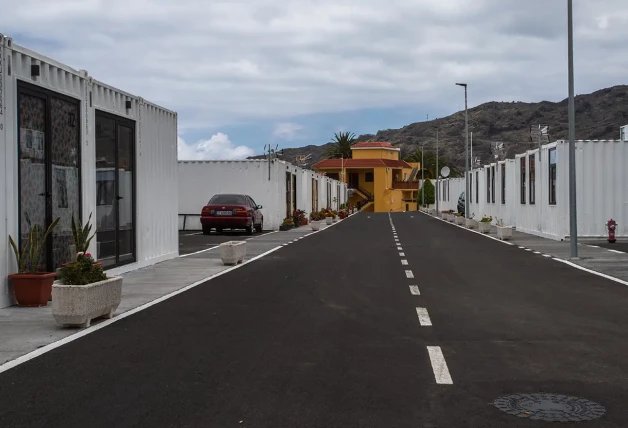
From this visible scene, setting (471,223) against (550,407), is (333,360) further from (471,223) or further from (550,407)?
(471,223)

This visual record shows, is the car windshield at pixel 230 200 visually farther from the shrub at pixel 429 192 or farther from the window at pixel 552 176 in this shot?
the shrub at pixel 429 192

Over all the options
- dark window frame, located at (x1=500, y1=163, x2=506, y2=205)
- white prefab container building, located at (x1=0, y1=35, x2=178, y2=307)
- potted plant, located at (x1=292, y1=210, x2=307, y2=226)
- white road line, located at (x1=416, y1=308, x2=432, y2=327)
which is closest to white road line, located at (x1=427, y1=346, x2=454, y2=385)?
white road line, located at (x1=416, y1=308, x2=432, y2=327)

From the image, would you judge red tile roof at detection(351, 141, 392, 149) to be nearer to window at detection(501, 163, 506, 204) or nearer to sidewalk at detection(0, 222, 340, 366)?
window at detection(501, 163, 506, 204)

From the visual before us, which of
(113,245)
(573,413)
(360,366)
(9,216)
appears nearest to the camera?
(573,413)

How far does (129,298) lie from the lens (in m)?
11.8

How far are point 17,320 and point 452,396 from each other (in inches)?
244

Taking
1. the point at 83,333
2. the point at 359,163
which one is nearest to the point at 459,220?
the point at 83,333

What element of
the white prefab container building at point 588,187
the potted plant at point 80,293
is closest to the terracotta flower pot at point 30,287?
the potted plant at point 80,293

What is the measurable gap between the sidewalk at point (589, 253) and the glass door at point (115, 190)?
10.0 meters

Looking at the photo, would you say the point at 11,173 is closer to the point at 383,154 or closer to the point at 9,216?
the point at 9,216

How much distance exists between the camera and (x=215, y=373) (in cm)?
651

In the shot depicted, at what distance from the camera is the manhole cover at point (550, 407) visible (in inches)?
204

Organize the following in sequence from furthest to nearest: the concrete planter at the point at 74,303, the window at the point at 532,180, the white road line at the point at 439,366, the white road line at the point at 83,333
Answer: the window at the point at 532,180, the concrete planter at the point at 74,303, the white road line at the point at 83,333, the white road line at the point at 439,366

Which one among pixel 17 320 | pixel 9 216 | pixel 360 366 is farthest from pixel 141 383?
pixel 9 216
